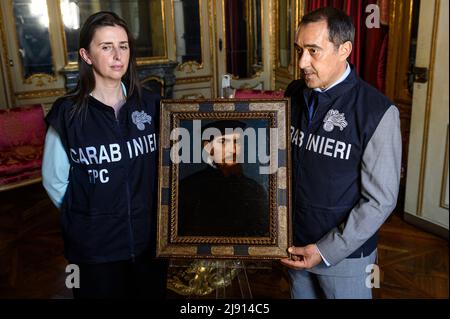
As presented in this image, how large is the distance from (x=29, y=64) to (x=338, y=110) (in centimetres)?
309

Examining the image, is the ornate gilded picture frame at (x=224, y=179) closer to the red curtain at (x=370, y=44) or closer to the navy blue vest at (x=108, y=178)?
the navy blue vest at (x=108, y=178)

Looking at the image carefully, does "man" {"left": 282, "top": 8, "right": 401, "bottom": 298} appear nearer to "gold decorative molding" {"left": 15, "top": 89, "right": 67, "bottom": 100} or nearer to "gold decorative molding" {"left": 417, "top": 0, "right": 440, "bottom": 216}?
"gold decorative molding" {"left": 417, "top": 0, "right": 440, "bottom": 216}

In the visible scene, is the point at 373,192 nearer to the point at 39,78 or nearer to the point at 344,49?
the point at 344,49

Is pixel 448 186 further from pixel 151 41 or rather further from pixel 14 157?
pixel 151 41

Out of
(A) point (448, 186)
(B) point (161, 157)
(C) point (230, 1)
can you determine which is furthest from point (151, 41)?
(B) point (161, 157)

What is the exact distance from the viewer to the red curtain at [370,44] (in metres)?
2.57

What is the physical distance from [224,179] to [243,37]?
3.33m

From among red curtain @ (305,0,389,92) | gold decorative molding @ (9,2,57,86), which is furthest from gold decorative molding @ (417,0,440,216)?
gold decorative molding @ (9,2,57,86)

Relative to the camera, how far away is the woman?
99 centimetres

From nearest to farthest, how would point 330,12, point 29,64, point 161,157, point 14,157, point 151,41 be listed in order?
point 330,12 < point 161,157 < point 14,157 < point 29,64 < point 151,41

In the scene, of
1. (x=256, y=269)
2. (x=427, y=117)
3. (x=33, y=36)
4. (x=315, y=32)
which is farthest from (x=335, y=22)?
(x=33, y=36)

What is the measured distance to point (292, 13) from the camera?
140 inches

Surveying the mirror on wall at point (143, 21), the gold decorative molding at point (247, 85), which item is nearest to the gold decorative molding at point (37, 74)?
the mirror on wall at point (143, 21)

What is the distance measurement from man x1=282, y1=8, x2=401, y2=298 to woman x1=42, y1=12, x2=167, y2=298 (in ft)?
1.16
